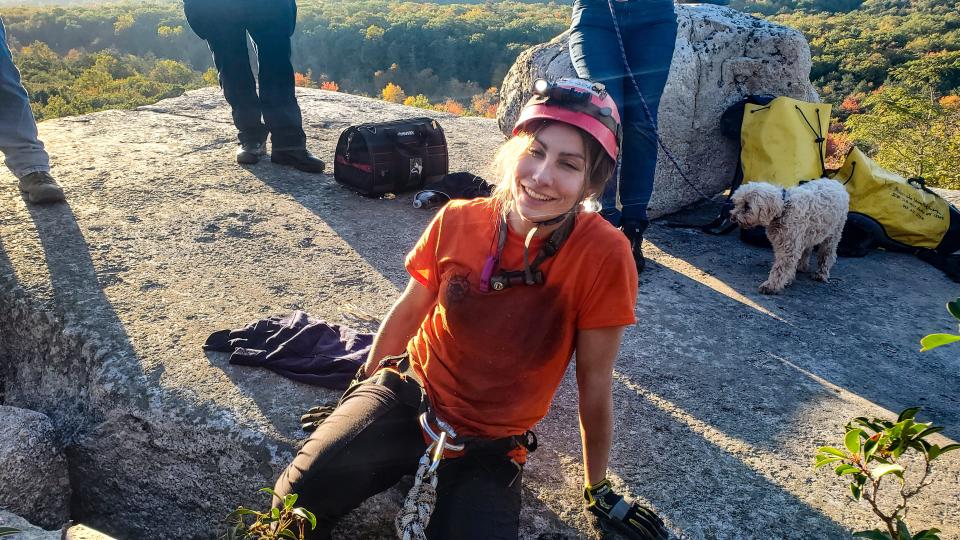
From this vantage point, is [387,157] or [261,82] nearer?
[387,157]

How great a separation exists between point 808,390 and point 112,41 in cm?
5159

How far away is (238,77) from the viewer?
5.02 meters

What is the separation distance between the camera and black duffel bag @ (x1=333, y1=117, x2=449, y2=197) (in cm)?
478

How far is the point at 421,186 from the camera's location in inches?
199

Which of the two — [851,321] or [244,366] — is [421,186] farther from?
[851,321]

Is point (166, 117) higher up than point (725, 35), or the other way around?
point (725, 35)

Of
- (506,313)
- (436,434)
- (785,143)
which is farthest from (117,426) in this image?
(785,143)

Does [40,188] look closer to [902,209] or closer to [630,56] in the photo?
[630,56]

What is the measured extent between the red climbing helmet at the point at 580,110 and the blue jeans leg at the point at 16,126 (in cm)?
393

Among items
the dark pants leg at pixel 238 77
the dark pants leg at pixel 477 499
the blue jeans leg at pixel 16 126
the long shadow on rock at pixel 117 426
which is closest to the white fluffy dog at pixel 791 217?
the dark pants leg at pixel 477 499

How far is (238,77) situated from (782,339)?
4.53m

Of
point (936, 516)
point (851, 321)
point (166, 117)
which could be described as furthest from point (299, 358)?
point (166, 117)

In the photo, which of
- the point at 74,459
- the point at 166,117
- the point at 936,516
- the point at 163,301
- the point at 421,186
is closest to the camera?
the point at 936,516

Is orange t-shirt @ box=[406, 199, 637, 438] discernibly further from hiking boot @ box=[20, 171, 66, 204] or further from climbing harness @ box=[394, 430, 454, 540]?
hiking boot @ box=[20, 171, 66, 204]
